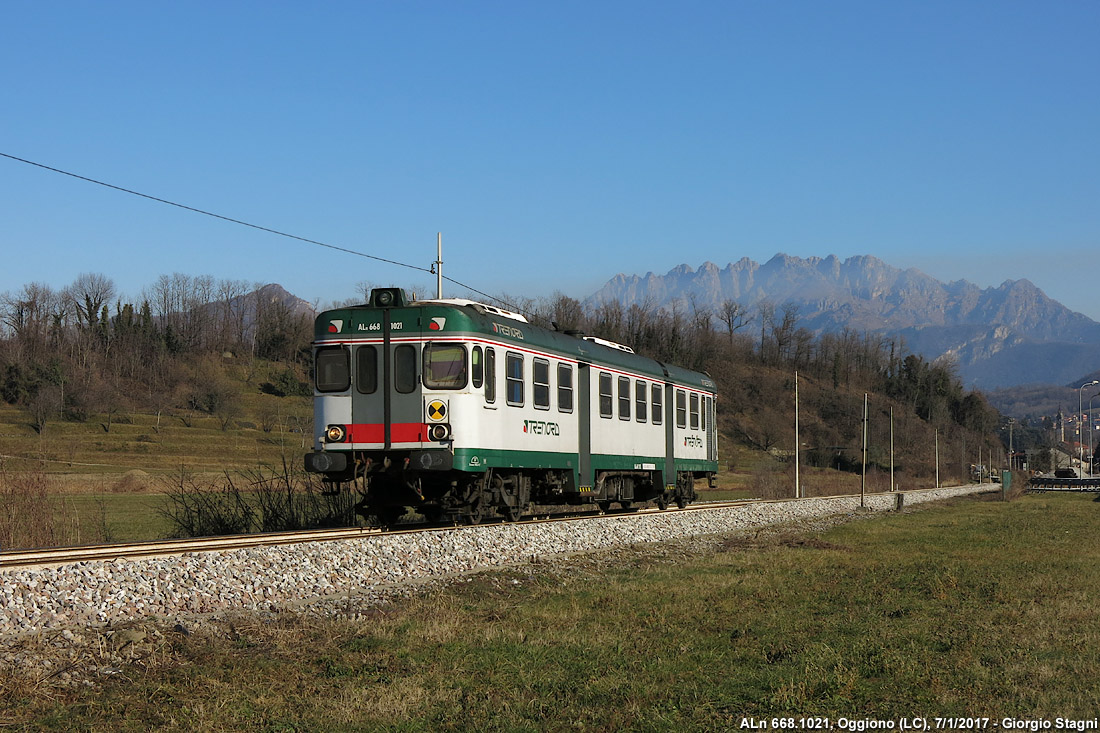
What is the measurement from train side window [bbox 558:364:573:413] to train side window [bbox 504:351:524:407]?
186cm

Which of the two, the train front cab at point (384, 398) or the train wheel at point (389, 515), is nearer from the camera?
the train front cab at point (384, 398)

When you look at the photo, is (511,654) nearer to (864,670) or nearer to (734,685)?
(734,685)

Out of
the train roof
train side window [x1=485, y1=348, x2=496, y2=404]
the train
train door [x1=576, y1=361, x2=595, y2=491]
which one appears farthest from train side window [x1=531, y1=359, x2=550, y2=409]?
train side window [x1=485, y1=348, x2=496, y2=404]

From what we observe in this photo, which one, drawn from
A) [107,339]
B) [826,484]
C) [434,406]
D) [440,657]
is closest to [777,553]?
[434,406]

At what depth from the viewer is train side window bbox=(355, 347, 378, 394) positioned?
18984 mm

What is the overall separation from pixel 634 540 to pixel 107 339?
4495 inches

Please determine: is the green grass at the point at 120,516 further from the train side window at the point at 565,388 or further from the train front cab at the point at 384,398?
the train side window at the point at 565,388

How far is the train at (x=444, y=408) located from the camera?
18.6 metres

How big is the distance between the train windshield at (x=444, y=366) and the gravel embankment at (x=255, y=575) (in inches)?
97.9

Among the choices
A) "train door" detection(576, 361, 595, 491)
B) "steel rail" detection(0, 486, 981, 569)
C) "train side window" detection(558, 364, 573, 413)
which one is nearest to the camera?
"steel rail" detection(0, 486, 981, 569)

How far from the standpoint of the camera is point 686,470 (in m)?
31.1

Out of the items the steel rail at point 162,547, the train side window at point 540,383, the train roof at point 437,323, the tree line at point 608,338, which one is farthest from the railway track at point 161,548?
the tree line at point 608,338

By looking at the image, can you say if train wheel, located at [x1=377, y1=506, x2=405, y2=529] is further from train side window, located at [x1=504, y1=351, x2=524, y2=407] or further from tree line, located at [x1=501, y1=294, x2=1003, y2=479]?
tree line, located at [x1=501, y1=294, x2=1003, y2=479]

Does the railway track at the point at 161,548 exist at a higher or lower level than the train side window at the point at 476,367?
lower
